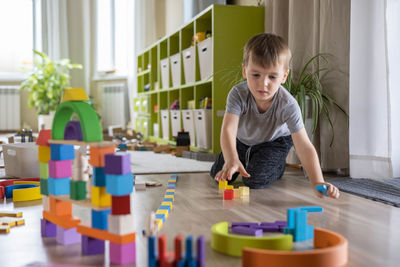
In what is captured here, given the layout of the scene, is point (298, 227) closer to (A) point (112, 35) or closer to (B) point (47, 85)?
(B) point (47, 85)

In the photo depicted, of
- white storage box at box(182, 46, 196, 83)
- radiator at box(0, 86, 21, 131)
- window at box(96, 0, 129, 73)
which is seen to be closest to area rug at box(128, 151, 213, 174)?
white storage box at box(182, 46, 196, 83)

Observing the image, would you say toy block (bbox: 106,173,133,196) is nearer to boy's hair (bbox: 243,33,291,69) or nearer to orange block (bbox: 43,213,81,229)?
orange block (bbox: 43,213,81,229)

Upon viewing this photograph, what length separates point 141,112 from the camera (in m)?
5.18

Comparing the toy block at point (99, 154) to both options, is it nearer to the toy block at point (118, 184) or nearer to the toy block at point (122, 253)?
the toy block at point (118, 184)

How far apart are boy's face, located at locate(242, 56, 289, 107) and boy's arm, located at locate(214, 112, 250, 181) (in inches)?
5.9

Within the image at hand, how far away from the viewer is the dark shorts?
1807 mm

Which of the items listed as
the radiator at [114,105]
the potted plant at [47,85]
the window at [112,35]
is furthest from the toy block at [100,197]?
the window at [112,35]

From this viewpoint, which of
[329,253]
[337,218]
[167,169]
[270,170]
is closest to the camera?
Result: [329,253]

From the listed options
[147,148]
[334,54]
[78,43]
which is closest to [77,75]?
[78,43]

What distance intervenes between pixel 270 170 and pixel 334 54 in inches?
28.1

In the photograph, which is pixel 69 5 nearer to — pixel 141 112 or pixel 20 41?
pixel 20 41

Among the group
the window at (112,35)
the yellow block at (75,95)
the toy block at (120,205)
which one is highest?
the window at (112,35)

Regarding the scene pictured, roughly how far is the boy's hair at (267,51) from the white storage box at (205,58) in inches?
54.4

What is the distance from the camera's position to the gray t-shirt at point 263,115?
1.63m
